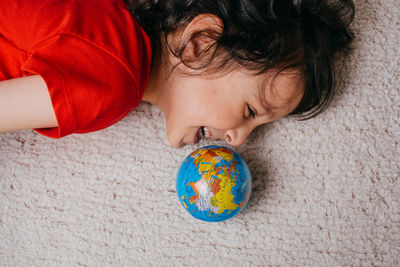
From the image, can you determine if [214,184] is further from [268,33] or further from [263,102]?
[268,33]

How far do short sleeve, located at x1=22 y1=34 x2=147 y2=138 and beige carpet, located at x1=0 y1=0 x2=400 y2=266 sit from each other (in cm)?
25

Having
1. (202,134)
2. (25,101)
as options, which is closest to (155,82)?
(202,134)

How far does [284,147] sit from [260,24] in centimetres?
35

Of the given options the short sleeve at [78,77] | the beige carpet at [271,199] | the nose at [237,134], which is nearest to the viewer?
the short sleeve at [78,77]

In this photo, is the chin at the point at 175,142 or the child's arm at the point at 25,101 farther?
the chin at the point at 175,142

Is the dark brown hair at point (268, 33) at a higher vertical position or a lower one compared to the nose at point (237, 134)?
higher

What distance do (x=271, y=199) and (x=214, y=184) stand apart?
24 cm

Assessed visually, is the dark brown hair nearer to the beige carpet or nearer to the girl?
the girl

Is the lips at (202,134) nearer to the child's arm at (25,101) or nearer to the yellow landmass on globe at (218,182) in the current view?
the yellow landmass on globe at (218,182)

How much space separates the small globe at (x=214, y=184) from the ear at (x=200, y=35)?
23 centimetres

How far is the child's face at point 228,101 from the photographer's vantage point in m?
0.73

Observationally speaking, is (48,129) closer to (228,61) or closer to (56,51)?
(56,51)

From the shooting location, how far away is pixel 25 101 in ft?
2.32

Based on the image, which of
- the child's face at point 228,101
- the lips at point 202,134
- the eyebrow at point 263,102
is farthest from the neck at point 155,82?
the eyebrow at point 263,102
